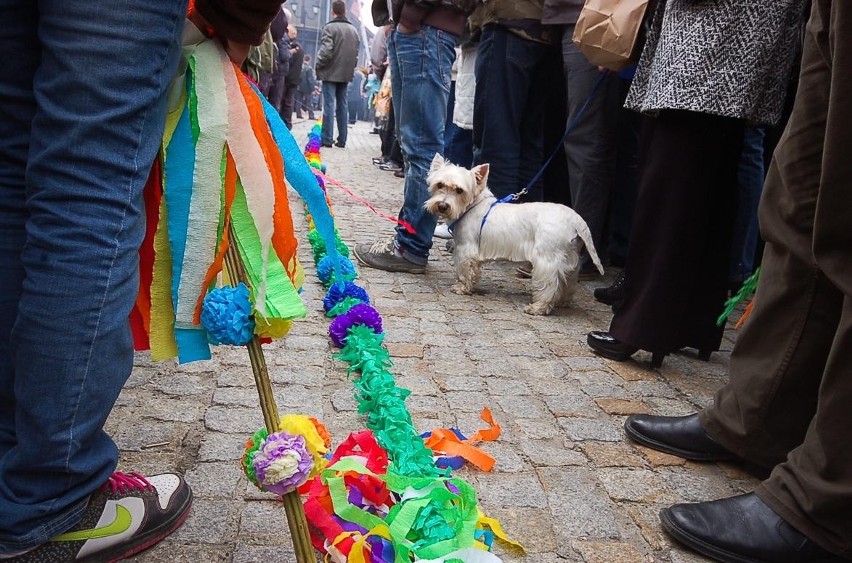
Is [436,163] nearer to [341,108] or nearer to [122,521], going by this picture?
[122,521]

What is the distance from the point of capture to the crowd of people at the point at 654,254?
1.33m

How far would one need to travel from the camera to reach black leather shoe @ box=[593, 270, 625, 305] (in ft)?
14.5

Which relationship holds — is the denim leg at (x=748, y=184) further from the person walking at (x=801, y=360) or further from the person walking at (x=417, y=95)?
the person walking at (x=801, y=360)

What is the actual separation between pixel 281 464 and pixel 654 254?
2.18 meters

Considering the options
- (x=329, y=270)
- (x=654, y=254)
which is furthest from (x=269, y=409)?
(x=329, y=270)

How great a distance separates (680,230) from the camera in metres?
2.94

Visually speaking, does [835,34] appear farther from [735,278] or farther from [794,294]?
[735,278]

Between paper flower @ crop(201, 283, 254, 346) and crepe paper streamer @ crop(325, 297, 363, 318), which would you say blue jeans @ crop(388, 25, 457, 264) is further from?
paper flower @ crop(201, 283, 254, 346)

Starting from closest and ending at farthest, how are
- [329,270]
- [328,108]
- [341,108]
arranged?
[329,270] → [328,108] → [341,108]

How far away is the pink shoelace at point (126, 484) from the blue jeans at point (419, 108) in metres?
3.28

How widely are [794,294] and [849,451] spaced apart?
1.74 ft

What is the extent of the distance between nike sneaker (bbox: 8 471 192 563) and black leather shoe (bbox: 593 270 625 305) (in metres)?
3.23

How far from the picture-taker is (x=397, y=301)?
168 inches

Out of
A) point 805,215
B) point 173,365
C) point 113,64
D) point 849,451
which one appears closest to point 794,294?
point 805,215
